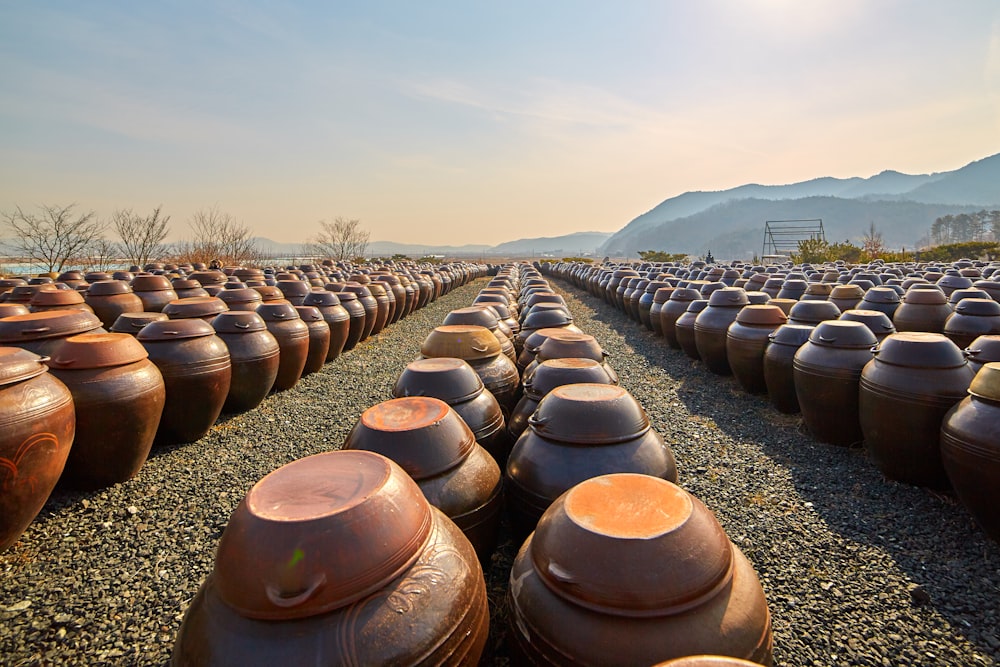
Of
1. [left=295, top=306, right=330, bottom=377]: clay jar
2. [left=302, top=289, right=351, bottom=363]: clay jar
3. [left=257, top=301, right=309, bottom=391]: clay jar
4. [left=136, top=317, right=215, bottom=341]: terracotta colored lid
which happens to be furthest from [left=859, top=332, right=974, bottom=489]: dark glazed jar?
[left=302, top=289, right=351, bottom=363]: clay jar

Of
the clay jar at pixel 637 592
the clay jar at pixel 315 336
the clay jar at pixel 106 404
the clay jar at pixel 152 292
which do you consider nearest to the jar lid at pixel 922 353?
the clay jar at pixel 637 592

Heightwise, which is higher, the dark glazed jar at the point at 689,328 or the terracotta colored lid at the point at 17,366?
the terracotta colored lid at the point at 17,366

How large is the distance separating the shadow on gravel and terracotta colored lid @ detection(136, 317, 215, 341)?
574 centimetres

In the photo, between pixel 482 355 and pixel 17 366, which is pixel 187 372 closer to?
pixel 17 366

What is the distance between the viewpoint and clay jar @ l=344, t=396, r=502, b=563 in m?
A: 3.04

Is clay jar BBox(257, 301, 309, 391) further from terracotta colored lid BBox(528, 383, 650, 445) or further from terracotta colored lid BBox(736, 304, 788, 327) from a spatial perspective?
terracotta colored lid BBox(736, 304, 788, 327)

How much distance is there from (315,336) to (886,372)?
8.12 meters

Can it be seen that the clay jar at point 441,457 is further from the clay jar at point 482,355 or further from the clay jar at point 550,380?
the clay jar at point 482,355

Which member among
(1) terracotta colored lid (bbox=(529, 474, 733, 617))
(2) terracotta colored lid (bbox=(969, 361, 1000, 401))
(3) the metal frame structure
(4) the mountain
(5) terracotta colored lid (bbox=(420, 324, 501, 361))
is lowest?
(1) terracotta colored lid (bbox=(529, 474, 733, 617))

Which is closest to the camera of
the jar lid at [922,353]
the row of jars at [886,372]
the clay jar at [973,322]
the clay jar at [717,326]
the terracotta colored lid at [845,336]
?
the row of jars at [886,372]

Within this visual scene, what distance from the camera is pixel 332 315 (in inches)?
389

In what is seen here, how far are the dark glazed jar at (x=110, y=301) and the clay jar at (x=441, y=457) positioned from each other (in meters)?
7.35

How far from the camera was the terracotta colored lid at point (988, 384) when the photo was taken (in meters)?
3.64

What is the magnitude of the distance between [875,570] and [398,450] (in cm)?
352
